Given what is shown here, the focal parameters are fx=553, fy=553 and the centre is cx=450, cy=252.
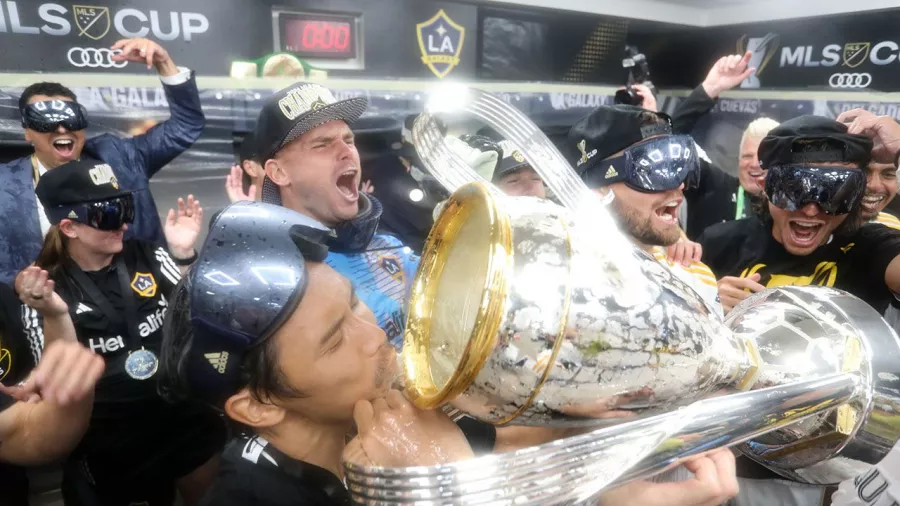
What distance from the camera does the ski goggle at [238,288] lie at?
799 mm

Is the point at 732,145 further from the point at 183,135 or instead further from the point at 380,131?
the point at 183,135

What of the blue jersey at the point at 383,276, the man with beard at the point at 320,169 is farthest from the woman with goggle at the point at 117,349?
the blue jersey at the point at 383,276

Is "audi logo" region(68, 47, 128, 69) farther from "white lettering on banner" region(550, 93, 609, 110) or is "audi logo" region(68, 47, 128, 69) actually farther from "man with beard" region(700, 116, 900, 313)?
"white lettering on banner" region(550, 93, 609, 110)

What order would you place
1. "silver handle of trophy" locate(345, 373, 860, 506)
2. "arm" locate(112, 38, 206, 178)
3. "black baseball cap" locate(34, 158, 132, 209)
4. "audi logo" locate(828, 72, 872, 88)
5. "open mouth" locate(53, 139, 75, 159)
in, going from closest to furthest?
"silver handle of trophy" locate(345, 373, 860, 506)
"black baseball cap" locate(34, 158, 132, 209)
"open mouth" locate(53, 139, 75, 159)
"arm" locate(112, 38, 206, 178)
"audi logo" locate(828, 72, 872, 88)

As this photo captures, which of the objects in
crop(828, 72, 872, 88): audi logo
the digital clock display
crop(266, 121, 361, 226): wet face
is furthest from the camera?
crop(828, 72, 872, 88): audi logo

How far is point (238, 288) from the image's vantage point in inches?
31.3

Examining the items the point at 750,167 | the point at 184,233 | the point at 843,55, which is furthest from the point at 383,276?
the point at 843,55

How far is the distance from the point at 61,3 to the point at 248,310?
4.08 metres

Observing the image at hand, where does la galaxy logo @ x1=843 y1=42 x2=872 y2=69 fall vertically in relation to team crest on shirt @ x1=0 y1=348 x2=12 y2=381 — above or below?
above

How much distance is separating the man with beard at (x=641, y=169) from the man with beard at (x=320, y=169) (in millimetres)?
692

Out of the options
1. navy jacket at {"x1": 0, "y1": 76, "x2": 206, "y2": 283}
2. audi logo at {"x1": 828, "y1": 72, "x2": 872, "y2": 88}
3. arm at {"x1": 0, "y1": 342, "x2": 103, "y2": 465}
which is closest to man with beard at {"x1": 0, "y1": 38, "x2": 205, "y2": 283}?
navy jacket at {"x1": 0, "y1": 76, "x2": 206, "y2": 283}

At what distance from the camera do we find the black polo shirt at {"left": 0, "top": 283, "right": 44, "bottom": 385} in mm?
1628

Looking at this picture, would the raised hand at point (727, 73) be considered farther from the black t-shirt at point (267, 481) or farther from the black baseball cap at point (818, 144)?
the black t-shirt at point (267, 481)

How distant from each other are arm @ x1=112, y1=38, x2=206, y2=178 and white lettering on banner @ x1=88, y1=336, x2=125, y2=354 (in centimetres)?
157
